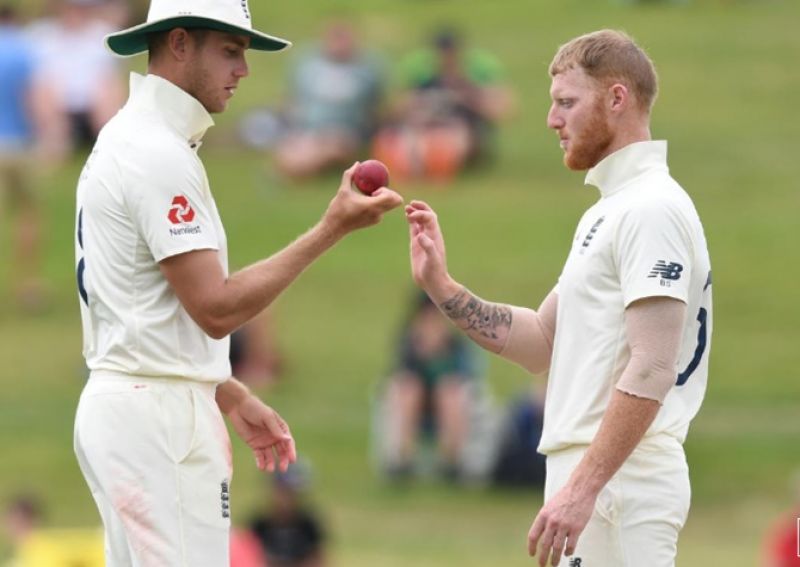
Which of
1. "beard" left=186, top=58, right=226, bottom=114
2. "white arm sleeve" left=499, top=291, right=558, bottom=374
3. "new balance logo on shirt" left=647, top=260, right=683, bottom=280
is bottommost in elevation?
"white arm sleeve" left=499, top=291, right=558, bottom=374

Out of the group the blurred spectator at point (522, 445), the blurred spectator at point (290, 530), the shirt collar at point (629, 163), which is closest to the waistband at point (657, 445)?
the shirt collar at point (629, 163)

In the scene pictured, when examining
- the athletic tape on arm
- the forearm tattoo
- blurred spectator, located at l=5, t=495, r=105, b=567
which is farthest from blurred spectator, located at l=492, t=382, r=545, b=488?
the athletic tape on arm

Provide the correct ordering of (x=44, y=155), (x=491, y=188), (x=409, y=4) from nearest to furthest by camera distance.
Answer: (x=44, y=155) → (x=491, y=188) → (x=409, y=4)

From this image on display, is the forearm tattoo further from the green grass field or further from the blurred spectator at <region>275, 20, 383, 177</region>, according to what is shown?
the blurred spectator at <region>275, 20, 383, 177</region>

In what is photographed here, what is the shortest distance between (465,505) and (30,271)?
623cm

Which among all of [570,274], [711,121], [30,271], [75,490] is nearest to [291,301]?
[30,271]

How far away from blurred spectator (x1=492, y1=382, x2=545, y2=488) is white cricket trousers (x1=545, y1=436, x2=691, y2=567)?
366 inches

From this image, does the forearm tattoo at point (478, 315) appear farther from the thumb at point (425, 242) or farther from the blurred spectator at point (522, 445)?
the blurred spectator at point (522, 445)

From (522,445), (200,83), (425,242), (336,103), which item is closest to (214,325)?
(200,83)

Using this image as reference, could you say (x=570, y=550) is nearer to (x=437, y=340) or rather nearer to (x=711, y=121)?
(x=437, y=340)

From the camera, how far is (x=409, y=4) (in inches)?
1174

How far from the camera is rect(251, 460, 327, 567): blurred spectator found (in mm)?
14195

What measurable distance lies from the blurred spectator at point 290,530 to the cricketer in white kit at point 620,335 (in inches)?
311

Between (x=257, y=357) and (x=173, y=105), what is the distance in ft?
39.5
